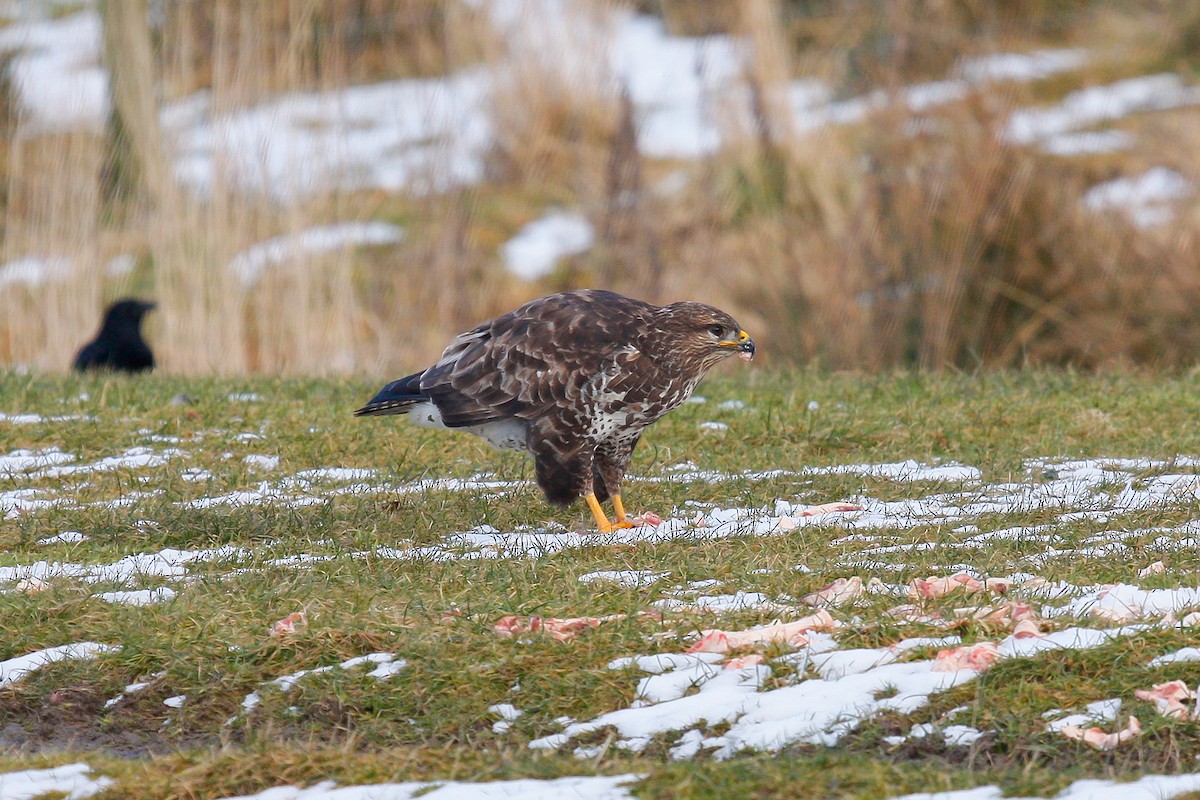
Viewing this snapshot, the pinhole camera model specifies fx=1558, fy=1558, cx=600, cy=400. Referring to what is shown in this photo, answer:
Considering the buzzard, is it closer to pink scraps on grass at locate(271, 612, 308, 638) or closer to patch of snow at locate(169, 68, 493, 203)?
pink scraps on grass at locate(271, 612, 308, 638)

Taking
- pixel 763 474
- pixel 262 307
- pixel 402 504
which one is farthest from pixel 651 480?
pixel 262 307

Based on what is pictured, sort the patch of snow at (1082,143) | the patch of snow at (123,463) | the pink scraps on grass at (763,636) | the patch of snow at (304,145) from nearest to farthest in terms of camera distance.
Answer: the pink scraps on grass at (763,636) → the patch of snow at (123,463) → the patch of snow at (304,145) → the patch of snow at (1082,143)

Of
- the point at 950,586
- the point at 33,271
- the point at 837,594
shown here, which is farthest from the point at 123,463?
the point at 33,271

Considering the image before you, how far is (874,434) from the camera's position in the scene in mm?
8164

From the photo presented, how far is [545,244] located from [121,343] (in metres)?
6.04

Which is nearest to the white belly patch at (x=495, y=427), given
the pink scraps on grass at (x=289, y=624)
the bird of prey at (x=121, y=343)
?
the pink scraps on grass at (x=289, y=624)

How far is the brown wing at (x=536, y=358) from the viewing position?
20.9ft

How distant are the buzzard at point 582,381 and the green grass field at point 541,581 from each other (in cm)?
30

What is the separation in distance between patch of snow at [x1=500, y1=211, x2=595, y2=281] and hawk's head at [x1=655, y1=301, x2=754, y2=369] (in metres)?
9.13

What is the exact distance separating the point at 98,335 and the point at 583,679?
777cm

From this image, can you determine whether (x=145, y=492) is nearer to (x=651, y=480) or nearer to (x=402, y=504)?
(x=402, y=504)

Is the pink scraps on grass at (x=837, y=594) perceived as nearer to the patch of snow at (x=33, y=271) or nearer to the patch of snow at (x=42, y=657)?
the patch of snow at (x=42, y=657)

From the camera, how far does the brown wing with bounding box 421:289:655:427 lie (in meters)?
6.38

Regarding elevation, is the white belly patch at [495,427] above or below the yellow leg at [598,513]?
above
